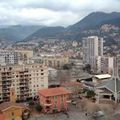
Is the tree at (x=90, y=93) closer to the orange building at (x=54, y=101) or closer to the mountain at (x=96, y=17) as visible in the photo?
the orange building at (x=54, y=101)

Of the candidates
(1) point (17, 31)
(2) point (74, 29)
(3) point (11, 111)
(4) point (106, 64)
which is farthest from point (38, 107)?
(1) point (17, 31)

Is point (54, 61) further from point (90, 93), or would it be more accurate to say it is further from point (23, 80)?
point (23, 80)

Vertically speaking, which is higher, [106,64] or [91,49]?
[91,49]

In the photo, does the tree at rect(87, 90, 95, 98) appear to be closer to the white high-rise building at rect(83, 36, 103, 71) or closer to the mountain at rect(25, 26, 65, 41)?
the white high-rise building at rect(83, 36, 103, 71)

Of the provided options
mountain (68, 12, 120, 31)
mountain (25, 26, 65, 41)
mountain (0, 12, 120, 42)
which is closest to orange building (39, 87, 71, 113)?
mountain (0, 12, 120, 42)

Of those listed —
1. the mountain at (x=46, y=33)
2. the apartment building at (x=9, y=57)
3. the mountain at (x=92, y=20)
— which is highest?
the mountain at (x=92, y=20)

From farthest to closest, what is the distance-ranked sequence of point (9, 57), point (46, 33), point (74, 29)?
point (46, 33)
point (74, 29)
point (9, 57)

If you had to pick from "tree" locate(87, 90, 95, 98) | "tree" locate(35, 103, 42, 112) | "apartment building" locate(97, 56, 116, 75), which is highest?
"apartment building" locate(97, 56, 116, 75)

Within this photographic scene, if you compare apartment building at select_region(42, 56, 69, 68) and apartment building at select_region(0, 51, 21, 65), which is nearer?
apartment building at select_region(0, 51, 21, 65)

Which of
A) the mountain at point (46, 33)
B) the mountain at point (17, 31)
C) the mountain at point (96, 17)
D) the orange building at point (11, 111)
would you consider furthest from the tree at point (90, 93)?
the mountain at point (17, 31)

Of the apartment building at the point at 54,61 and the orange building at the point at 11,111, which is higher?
the apartment building at the point at 54,61
